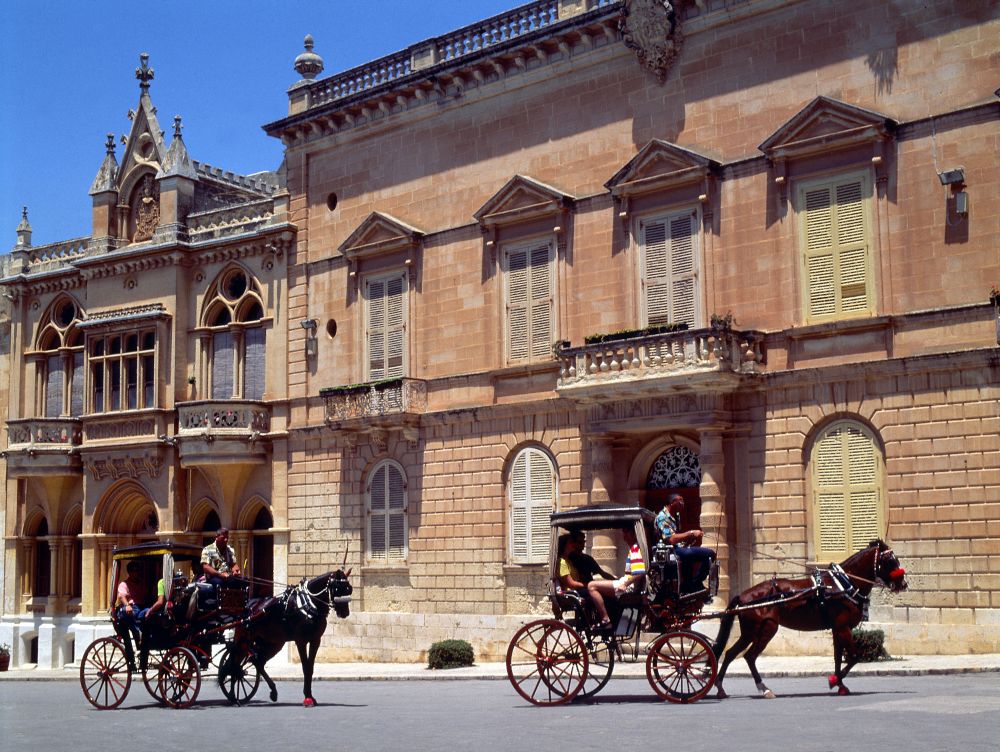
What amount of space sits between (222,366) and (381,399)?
6.98m

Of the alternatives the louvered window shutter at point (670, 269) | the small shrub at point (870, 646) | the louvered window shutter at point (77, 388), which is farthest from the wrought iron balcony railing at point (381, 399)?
the small shrub at point (870, 646)

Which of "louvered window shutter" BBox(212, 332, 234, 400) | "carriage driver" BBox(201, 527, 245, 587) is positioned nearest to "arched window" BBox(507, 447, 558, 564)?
"carriage driver" BBox(201, 527, 245, 587)

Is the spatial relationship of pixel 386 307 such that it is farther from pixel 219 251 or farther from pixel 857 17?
pixel 857 17

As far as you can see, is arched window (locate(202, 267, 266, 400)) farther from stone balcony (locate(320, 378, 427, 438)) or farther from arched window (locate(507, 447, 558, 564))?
arched window (locate(507, 447, 558, 564))

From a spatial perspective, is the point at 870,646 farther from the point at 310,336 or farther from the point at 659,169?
the point at 310,336

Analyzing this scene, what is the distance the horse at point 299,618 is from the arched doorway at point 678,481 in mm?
9955

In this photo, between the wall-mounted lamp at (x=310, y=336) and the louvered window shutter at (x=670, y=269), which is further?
the wall-mounted lamp at (x=310, y=336)

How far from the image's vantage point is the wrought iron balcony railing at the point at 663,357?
24938 mm

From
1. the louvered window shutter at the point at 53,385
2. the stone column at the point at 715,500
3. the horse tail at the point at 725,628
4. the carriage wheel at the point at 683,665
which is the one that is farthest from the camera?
the louvered window shutter at the point at 53,385

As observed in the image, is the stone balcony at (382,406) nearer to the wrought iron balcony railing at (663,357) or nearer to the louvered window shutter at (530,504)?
the louvered window shutter at (530,504)

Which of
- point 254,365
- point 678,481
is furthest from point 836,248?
point 254,365

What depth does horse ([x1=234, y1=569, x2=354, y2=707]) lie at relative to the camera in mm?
18578

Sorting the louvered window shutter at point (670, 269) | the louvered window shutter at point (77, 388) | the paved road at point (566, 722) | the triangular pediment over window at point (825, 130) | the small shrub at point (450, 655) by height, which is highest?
A: the triangular pediment over window at point (825, 130)

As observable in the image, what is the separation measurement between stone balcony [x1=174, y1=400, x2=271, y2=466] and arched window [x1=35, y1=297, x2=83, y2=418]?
21.4 ft
